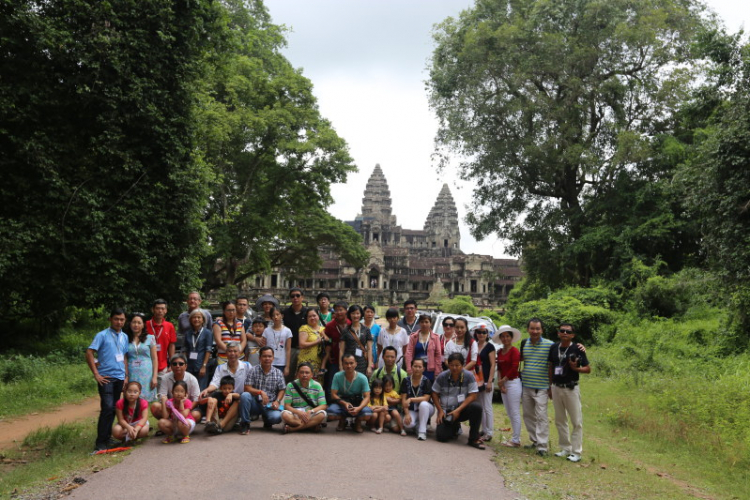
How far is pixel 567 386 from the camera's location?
24.4 ft

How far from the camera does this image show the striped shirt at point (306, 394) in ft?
25.1

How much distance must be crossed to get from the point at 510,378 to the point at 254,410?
3.58 m

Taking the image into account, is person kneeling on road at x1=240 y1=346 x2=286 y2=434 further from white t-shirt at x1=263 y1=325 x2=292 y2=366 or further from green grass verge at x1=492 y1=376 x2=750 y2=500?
green grass verge at x1=492 y1=376 x2=750 y2=500

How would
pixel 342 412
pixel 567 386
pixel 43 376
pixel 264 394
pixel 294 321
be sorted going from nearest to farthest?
pixel 567 386 < pixel 264 394 < pixel 342 412 < pixel 294 321 < pixel 43 376

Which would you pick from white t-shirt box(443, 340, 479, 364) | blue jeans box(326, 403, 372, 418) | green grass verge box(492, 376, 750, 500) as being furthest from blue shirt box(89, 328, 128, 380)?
green grass verge box(492, 376, 750, 500)

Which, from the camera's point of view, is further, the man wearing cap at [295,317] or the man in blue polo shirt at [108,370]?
the man wearing cap at [295,317]

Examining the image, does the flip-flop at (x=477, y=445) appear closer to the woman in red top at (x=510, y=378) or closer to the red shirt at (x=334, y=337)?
the woman in red top at (x=510, y=378)

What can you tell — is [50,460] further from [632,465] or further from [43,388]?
[632,465]

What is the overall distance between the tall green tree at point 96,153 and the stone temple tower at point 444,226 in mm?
71863

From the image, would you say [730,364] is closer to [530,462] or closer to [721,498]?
[721,498]

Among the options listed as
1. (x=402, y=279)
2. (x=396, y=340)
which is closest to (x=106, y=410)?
(x=396, y=340)

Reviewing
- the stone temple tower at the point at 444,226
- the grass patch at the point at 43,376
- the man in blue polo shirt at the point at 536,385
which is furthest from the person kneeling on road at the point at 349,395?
the stone temple tower at the point at 444,226

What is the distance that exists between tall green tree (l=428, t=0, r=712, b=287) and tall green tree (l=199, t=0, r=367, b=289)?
282 inches

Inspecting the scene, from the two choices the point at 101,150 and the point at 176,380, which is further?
the point at 101,150
